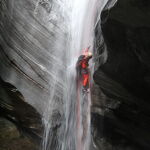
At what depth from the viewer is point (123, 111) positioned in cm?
861

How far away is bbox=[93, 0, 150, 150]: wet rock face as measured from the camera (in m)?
6.17

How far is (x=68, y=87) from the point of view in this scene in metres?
11.2

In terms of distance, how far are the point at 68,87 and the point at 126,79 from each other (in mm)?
3968

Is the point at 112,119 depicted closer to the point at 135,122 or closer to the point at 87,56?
the point at 135,122

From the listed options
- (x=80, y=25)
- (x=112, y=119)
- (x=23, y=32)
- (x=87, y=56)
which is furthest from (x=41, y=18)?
(x=112, y=119)

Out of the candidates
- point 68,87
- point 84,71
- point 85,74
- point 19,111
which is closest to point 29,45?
point 68,87

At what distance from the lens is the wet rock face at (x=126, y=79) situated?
617 cm

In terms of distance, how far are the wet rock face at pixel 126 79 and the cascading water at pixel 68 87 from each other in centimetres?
131

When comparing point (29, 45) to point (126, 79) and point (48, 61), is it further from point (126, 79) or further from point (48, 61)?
point (126, 79)

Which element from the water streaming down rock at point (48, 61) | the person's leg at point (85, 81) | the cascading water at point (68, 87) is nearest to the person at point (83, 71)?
the person's leg at point (85, 81)

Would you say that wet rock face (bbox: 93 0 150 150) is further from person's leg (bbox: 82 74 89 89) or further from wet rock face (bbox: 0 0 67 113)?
wet rock face (bbox: 0 0 67 113)

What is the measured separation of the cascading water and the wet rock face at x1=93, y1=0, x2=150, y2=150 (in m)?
1.31

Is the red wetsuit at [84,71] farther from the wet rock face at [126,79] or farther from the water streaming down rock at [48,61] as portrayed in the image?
the wet rock face at [126,79]

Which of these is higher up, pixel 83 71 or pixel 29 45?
pixel 29 45
